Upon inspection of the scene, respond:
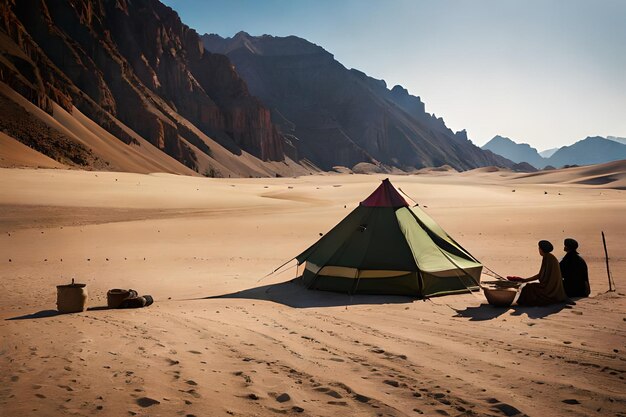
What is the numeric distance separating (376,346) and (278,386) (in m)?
1.88

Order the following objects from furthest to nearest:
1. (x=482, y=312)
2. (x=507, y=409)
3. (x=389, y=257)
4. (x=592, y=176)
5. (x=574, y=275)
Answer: (x=592, y=176), (x=389, y=257), (x=574, y=275), (x=482, y=312), (x=507, y=409)

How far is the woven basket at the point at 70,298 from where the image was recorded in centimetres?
909

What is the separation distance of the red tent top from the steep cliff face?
261ft

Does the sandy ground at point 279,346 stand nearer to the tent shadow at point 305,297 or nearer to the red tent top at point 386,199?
the tent shadow at point 305,297

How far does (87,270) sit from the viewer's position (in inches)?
540

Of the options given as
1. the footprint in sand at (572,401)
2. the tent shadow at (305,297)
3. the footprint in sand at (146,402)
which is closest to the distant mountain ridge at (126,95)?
the tent shadow at (305,297)

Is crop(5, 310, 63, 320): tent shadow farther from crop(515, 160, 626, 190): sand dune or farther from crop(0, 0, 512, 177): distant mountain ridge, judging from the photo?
crop(515, 160, 626, 190): sand dune

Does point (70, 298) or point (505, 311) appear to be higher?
point (70, 298)

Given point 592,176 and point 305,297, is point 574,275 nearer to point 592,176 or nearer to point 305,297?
point 305,297

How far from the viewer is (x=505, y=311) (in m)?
9.01

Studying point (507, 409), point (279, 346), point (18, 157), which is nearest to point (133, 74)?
point (18, 157)

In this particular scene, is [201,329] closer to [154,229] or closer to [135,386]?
[135,386]

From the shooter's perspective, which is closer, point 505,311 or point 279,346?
point 279,346

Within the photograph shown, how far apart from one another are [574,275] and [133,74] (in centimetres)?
11786
